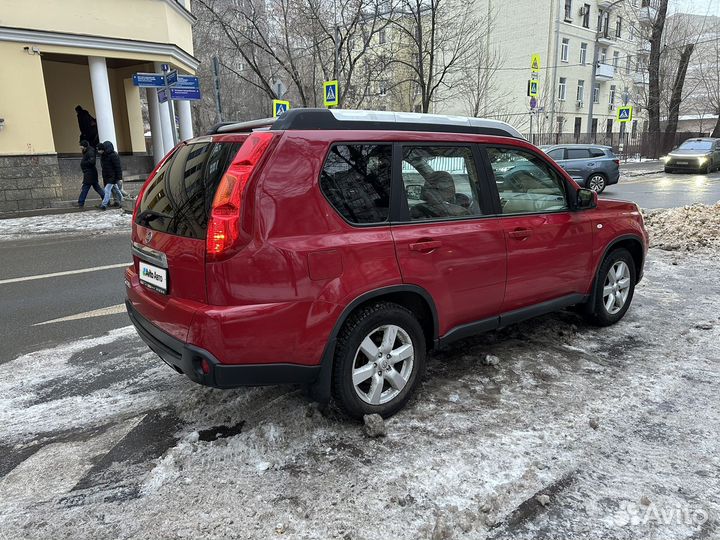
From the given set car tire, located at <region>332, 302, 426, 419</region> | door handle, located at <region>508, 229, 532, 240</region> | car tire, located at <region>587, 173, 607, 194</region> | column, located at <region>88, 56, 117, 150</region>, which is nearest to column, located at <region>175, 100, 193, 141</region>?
column, located at <region>88, 56, 117, 150</region>

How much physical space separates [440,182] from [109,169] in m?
12.5

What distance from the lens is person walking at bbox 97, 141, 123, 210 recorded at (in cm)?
1317

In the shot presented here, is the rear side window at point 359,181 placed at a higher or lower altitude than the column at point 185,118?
lower

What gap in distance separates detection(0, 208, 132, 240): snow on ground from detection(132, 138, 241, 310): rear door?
8840mm

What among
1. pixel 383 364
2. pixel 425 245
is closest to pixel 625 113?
pixel 425 245

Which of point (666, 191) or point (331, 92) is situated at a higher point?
point (331, 92)

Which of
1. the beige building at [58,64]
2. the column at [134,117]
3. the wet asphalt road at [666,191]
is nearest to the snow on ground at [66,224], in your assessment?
the beige building at [58,64]

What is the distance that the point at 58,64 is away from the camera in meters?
16.9

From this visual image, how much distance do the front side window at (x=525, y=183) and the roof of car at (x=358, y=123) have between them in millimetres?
229

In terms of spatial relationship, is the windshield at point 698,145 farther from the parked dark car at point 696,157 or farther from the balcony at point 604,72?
the balcony at point 604,72

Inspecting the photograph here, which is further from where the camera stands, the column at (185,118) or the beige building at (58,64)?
the column at (185,118)

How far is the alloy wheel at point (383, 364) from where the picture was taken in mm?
3028

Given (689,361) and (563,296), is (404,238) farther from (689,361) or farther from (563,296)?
(689,361)

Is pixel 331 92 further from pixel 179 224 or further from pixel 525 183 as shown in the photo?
pixel 179 224
